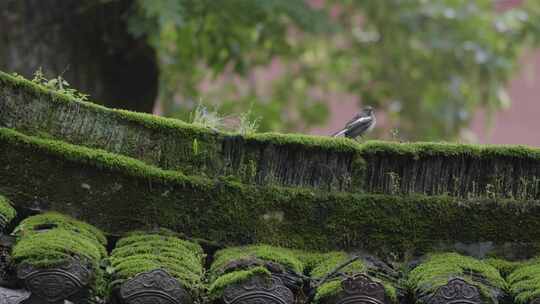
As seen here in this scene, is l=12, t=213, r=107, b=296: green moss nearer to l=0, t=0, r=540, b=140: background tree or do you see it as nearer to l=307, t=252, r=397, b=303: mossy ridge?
l=307, t=252, r=397, b=303: mossy ridge

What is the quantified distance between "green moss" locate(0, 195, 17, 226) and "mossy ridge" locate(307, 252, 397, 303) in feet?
4.98

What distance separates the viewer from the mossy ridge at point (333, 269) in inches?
230

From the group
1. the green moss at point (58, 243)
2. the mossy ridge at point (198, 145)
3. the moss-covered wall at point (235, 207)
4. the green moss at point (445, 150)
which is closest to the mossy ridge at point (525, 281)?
the moss-covered wall at point (235, 207)

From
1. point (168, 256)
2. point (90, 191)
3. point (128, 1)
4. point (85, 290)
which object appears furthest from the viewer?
point (128, 1)

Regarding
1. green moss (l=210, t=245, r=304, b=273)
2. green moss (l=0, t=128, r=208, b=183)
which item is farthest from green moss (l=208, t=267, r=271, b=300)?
green moss (l=0, t=128, r=208, b=183)

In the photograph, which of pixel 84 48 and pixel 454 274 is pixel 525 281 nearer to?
pixel 454 274

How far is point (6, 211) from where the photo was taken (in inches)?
245

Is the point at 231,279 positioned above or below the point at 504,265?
below

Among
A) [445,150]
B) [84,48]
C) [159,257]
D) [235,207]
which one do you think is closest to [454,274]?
[445,150]

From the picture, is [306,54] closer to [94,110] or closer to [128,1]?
[128,1]

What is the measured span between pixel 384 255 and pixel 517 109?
1772 cm

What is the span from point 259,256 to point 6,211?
1263mm

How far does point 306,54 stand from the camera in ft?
70.7

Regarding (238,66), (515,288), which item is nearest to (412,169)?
(515,288)
